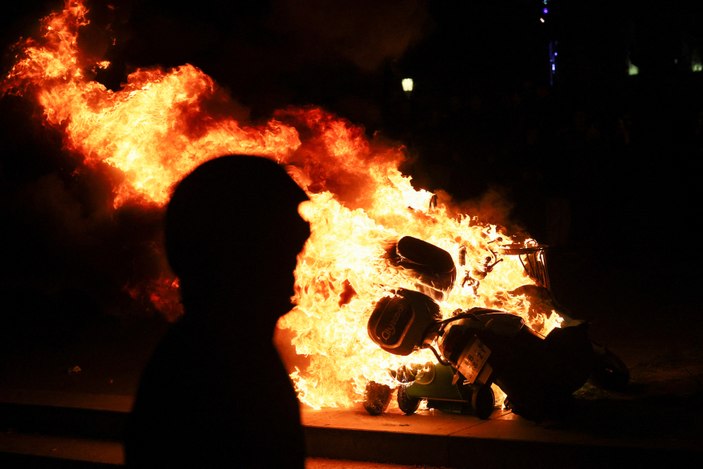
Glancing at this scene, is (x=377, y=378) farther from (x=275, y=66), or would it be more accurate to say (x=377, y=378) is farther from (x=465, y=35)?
(x=465, y=35)

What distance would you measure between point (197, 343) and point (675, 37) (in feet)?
77.2

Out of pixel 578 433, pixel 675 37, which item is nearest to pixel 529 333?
pixel 578 433

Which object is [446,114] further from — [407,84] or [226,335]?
[226,335]

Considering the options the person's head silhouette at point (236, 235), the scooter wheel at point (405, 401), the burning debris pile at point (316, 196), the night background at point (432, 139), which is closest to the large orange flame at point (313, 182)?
the burning debris pile at point (316, 196)

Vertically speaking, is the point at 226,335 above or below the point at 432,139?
below

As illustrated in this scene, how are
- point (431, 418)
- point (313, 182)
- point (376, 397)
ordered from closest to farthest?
point (431, 418), point (376, 397), point (313, 182)

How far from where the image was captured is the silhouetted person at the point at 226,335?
5.82 ft

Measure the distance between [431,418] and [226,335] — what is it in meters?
4.65

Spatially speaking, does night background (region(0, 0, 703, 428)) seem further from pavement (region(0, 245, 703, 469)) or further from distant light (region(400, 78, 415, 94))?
pavement (region(0, 245, 703, 469))

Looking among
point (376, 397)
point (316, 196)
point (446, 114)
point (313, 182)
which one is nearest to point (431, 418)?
point (376, 397)

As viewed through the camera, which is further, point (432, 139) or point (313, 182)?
point (432, 139)

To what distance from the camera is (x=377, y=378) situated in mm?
6348

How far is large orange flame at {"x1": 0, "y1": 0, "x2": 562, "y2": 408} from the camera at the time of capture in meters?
6.57

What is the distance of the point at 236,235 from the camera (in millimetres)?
1845
